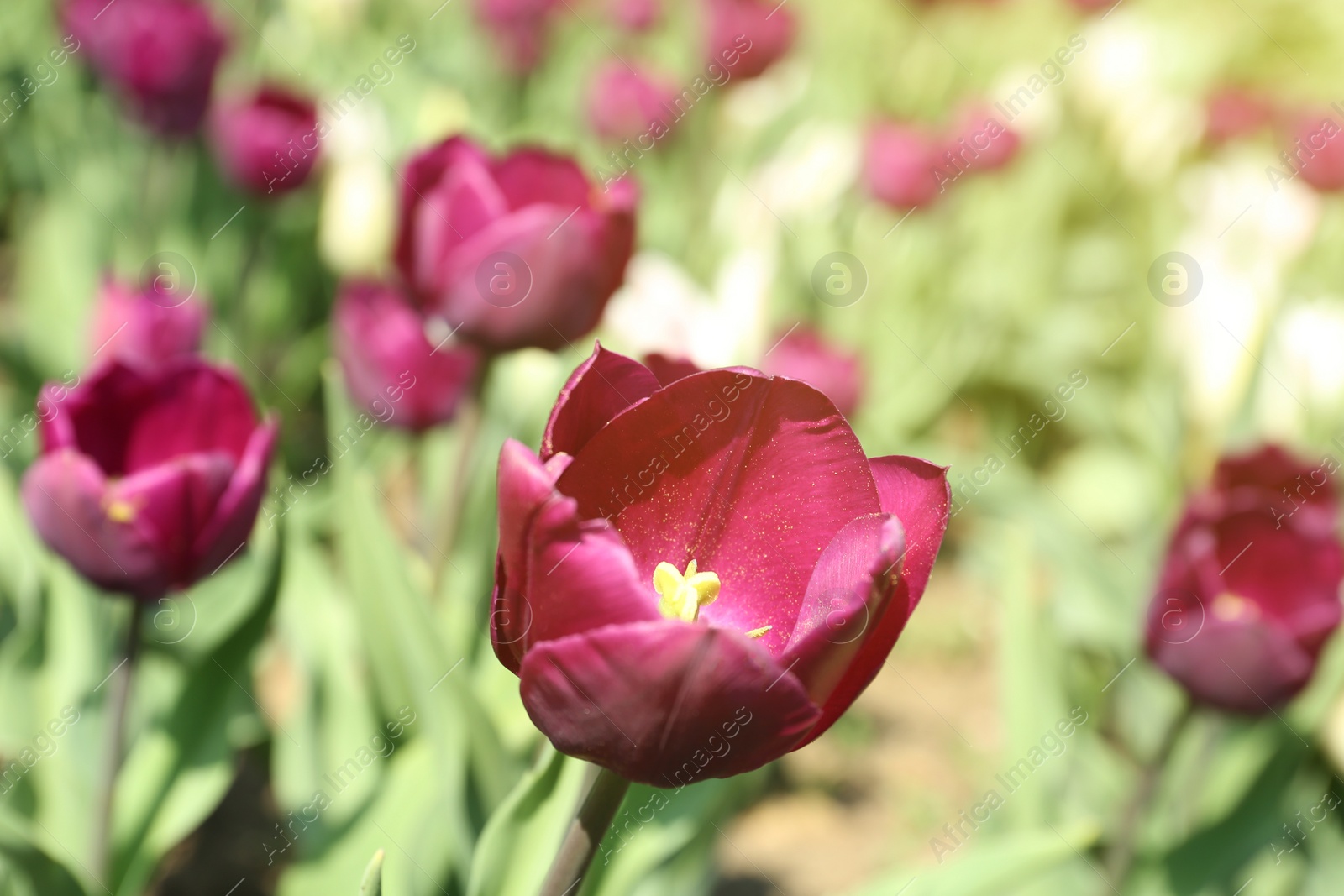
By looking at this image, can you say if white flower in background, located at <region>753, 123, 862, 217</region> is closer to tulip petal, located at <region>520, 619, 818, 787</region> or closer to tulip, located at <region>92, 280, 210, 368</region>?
tulip, located at <region>92, 280, 210, 368</region>

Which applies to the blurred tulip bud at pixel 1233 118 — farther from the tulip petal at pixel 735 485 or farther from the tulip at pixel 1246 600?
the tulip petal at pixel 735 485

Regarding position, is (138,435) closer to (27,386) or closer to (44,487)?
(44,487)

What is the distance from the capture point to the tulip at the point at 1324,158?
2719mm

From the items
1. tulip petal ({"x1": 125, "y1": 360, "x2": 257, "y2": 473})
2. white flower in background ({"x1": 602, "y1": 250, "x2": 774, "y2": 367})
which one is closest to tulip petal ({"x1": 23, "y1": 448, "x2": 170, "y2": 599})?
tulip petal ({"x1": 125, "y1": 360, "x2": 257, "y2": 473})

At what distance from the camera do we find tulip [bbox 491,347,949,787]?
0.42m

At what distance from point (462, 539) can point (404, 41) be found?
73.1 inches

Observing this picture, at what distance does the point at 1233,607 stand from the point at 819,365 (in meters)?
0.65

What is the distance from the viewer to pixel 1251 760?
3.96 feet

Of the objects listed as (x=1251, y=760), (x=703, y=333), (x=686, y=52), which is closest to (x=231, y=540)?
(x=703, y=333)

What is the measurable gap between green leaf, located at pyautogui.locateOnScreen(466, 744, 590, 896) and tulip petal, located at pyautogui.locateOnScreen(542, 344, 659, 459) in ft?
0.84

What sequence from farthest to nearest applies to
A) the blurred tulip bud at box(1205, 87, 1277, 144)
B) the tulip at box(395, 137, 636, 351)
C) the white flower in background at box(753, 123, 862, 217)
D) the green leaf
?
the blurred tulip bud at box(1205, 87, 1277, 144), the white flower in background at box(753, 123, 862, 217), the tulip at box(395, 137, 636, 351), the green leaf

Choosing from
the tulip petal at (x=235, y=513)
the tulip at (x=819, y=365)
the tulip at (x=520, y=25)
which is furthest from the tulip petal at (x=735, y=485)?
the tulip at (x=520, y=25)

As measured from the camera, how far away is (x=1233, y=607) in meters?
1.02

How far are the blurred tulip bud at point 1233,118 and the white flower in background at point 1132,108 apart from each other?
0.21ft
